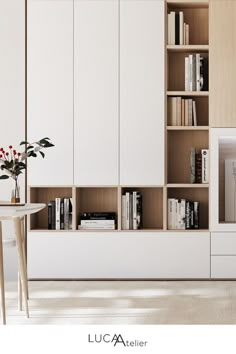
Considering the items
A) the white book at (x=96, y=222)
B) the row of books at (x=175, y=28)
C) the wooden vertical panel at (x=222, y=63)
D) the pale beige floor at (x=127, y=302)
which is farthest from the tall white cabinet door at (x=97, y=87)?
the pale beige floor at (x=127, y=302)

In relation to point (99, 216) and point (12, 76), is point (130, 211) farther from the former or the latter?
point (12, 76)

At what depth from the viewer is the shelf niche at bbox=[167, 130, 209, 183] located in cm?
493

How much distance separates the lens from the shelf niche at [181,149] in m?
4.93

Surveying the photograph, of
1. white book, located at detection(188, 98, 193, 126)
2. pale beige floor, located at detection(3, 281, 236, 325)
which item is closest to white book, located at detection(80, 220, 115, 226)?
pale beige floor, located at detection(3, 281, 236, 325)

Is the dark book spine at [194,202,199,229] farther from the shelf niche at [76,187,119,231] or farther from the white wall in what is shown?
the white wall

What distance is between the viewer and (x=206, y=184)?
4625mm

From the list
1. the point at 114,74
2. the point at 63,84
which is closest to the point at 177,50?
the point at 114,74

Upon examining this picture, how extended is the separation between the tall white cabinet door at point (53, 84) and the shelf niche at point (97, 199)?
0.31m

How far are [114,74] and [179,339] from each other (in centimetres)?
409

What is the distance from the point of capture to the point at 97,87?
466 centimetres

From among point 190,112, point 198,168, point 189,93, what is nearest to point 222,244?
point 198,168

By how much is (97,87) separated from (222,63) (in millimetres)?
1051

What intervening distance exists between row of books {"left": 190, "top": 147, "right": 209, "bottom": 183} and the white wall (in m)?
1.45

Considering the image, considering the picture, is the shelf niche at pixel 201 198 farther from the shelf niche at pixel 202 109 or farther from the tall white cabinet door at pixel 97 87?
the tall white cabinet door at pixel 97 87
